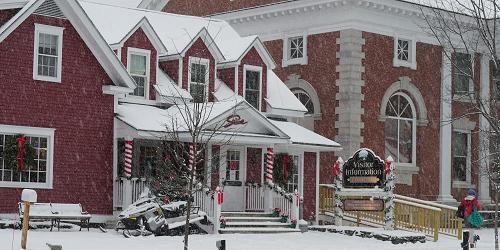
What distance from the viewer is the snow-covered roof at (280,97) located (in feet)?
112

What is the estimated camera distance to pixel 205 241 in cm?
2580

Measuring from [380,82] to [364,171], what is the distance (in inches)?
291

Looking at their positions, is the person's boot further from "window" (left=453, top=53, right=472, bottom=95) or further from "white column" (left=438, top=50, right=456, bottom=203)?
"window" (left=453, top=53, right=472, bottom=95)

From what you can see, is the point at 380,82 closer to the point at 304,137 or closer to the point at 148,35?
the point at 304,137

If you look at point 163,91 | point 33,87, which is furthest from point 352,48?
point 33,87

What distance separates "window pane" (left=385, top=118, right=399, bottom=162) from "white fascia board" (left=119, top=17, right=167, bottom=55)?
35.9 feet

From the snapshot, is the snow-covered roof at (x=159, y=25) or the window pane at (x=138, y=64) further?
the snow-covered roof at (x=159, y=25)

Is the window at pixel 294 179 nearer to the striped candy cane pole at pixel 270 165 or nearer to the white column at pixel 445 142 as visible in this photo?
the striped candy cane pole at pixel 270 165

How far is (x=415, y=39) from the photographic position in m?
38.3

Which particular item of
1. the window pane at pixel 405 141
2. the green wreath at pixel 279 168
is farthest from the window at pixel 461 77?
the green wreath at pixel 279 168

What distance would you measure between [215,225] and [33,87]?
678 centimetres

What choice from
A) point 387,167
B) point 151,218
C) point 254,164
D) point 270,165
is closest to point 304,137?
point 254,164

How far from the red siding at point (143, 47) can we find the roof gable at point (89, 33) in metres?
1.47

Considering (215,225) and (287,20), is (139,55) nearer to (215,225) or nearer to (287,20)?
(215,225)
